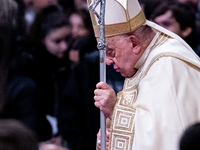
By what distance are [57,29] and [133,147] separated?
2335mm

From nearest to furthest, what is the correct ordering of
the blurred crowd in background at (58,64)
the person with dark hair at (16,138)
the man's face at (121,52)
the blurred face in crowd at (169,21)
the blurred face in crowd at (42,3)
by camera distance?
the person with dark hair at (16,138) → the man's face at (121,52) → the blurred crowd in background at (58,64) → the blurred face in crowd at (169,21) → the blurred face in crowd at (42,3)

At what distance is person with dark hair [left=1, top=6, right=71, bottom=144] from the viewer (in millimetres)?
4496

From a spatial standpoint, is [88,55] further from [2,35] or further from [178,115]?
[178,115]

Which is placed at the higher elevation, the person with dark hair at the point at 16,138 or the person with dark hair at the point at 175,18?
the person with dark hair at the point at 175,18

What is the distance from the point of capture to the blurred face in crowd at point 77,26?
5.25 m

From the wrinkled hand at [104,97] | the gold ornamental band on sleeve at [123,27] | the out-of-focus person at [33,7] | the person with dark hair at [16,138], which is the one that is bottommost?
the wrinkled hand at [104,97]

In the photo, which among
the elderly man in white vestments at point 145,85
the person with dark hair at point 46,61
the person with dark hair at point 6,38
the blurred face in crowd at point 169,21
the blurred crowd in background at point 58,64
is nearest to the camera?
the elderly man in white vestments at point 145,85

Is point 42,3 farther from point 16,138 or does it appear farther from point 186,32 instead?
point 16,138

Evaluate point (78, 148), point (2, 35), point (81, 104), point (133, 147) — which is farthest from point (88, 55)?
point (133, 147)

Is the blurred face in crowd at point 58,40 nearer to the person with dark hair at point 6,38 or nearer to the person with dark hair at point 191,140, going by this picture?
the person with dark hair at point 6,38

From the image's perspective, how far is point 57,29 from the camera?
5.29 metres

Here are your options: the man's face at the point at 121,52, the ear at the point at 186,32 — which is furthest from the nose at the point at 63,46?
the man's face at the point at 121,52

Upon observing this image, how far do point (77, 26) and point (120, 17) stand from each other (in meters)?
1.88

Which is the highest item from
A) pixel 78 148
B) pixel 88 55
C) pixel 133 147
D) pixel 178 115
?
pixel 88 55
